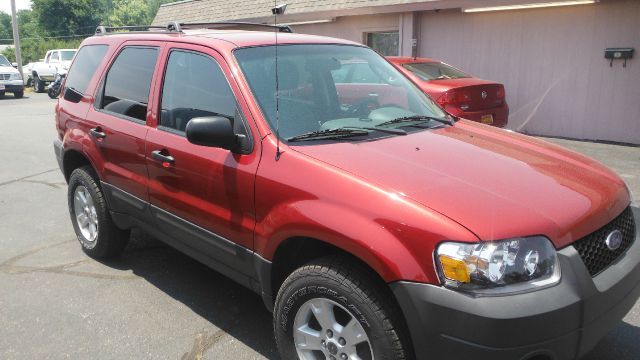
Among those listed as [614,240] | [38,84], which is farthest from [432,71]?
[38,84]

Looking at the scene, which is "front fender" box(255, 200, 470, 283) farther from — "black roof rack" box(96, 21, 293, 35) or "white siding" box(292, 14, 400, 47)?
"white siding" box(292, 14, 400, 47)

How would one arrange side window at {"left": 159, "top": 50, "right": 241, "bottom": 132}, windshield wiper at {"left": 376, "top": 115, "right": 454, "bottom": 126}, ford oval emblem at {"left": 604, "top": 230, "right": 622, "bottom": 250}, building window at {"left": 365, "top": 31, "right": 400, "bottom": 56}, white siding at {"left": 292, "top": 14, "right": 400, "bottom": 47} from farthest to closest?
1. building window at {"left": 365, "top": 31, "right": 400, "bottom": 56}
2. white siding at {"left": 292, "top": 14, "right": 400, "bottom": 47}
3. windshield wiper at {"left": 376, "top": 115, "right": 454, "bottom": 126}
4. side window at {"left": 159, "top": 50, "right": 241, "bottom": 132}
5. ford oval emblem at {"left": 604, "top": 230, "right": 622, "bottom": 250}

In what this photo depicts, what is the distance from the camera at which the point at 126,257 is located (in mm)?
4660

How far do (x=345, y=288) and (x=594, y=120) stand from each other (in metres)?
9.61

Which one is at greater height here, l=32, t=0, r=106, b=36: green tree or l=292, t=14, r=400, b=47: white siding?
l=32, t=0, r=106, b=36: green tree

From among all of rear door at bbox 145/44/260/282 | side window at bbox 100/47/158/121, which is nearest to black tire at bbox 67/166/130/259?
side window at bbox 100/47/158/121

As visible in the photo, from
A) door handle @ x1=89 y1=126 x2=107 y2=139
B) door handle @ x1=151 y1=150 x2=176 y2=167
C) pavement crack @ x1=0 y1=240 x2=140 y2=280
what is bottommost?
pavement crack @ x1=0 y1=240 x2=140 y2=280

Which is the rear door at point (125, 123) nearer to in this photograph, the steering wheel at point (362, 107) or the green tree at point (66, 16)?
the steering wheel at point (362, 107)

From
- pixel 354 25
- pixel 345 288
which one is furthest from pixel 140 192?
pixel 354 25

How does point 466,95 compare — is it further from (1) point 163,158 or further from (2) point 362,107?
(1) point 163,158

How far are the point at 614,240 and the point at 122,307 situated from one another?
3030 mm

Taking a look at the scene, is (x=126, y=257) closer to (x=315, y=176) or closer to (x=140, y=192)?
(x=140, y=192)

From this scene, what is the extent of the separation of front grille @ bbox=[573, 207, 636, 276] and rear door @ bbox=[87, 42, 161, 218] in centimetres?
267

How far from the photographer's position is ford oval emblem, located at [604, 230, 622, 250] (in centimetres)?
247
